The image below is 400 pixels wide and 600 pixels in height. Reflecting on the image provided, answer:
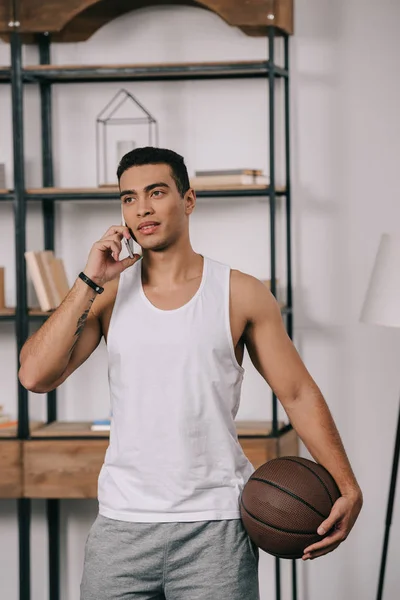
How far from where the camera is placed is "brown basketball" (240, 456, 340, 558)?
6.18 feet

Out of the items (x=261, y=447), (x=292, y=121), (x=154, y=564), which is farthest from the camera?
(x=292, y=121)

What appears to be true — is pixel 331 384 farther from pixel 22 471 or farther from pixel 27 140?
pixel 27 140

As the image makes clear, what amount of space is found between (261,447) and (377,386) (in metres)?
0.62

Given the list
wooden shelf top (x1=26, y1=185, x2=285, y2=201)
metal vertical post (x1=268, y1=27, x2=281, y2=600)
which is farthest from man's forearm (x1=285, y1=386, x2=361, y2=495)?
wooden shelf top (x1=26, y1=185, x2=285, y2=201)

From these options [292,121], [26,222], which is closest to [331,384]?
[292,121]

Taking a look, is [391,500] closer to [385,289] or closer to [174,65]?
[385,289]

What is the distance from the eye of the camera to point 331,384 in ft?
12.0

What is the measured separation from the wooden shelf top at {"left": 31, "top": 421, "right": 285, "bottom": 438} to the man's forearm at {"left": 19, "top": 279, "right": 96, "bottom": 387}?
1392 mm

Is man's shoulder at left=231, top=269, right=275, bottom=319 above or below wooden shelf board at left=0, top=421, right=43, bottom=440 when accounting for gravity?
above

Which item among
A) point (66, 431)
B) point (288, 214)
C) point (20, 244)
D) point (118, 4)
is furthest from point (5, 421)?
point (118, 4)

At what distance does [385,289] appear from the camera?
3.14 metres

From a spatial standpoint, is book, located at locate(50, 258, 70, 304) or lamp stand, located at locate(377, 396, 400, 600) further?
book, located at locate(50, 258, 70, 304)

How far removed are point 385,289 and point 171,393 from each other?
1.41 metres

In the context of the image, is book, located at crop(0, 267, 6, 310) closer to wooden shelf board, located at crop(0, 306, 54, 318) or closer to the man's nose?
wooden shelf board, located at crop(0, 306, 54, 318)
